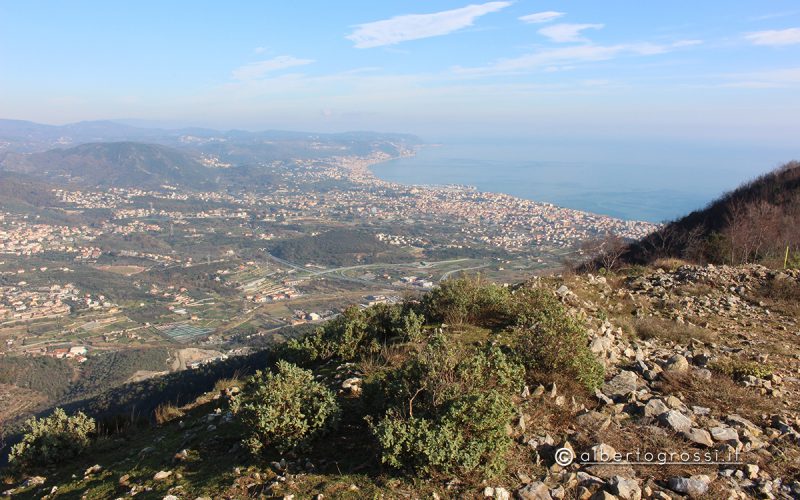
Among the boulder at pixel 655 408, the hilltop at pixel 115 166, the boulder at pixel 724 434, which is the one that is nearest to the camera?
the boulder at pixel 724 434

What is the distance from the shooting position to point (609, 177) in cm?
13050

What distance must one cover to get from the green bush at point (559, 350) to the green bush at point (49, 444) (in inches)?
236

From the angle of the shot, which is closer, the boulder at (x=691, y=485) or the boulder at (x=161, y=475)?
the boulder at (x=691, y=485)

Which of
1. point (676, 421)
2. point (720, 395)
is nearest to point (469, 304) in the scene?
point (720, 395)

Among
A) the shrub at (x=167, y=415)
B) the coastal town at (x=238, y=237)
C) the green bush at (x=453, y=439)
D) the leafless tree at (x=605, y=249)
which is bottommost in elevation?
the coastal town at (x=238, y=237)

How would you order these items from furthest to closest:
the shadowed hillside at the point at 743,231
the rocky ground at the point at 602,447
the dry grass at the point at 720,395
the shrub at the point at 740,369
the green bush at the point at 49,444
A: the shadowed hillside at the point at 743,231 → the green bush at the point at 49,444 → the shrub at the point at 740,369 → the dry grass at the point at 720,395 → the rocky ground at the point at 602,447

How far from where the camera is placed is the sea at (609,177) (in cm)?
9073

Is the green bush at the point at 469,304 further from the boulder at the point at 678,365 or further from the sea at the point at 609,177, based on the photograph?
the sea at the point at 609,177

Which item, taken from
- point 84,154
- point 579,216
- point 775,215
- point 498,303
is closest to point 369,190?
point 579,216

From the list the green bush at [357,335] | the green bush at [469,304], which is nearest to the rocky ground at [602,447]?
the green bush at [357,335]

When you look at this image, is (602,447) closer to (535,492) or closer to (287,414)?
(535,492)

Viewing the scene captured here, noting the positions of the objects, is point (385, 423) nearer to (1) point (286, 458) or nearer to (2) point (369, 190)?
(1) point (286, 458)

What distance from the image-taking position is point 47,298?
45406 millimetres
